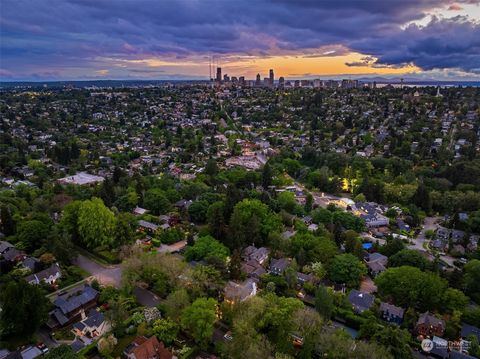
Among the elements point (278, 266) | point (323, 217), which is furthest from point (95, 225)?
point (323, 217)

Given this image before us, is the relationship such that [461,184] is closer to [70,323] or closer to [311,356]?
[311,356]

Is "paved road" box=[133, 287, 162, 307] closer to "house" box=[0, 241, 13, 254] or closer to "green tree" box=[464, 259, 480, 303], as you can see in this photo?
"house" box=[0, 241, 13, 254]

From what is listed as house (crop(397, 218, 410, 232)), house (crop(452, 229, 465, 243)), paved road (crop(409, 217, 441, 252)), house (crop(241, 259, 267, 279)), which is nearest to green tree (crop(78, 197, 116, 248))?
house (crop(241, 259, 267, 279))

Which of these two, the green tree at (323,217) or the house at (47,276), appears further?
the green tree at (323,217)

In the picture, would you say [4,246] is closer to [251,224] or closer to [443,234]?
[251,224]

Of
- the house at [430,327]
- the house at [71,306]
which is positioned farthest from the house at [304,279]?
the house at [71,306]

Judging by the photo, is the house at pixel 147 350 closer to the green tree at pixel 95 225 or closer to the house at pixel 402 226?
the green tree at pixel 95 225

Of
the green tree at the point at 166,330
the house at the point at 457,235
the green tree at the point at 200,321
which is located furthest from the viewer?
the house at the point at 457,235

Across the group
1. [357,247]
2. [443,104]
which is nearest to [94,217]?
[357,247]
